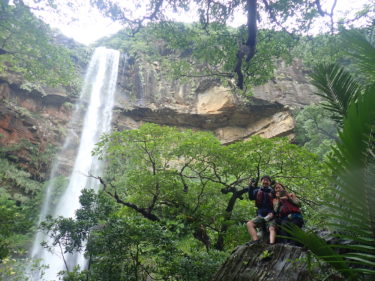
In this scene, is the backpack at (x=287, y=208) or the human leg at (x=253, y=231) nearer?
the backpack at (x=287, y=208)

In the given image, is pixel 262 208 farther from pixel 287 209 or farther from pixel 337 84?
pixel 337 84

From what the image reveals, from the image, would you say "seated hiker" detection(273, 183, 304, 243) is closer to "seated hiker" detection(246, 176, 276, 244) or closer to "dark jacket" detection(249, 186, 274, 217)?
"seated hiker" detection(246, 176, 276, 244)

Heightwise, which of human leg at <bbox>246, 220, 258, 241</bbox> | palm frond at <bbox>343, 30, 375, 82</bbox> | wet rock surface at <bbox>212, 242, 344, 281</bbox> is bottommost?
wet rock surface at <bbox>212, 242, 344, 281</bbox>

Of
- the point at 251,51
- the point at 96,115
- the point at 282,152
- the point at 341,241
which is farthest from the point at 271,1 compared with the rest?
the point at 96,115

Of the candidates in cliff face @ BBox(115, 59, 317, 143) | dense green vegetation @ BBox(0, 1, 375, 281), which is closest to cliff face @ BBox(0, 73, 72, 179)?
cliff face @ BBox(115, 59, 317, 143)

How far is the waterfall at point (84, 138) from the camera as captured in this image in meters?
15.5

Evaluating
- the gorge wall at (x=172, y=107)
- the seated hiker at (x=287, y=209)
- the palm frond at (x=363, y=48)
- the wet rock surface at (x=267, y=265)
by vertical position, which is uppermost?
the gorge wall at (x=172, y=107)

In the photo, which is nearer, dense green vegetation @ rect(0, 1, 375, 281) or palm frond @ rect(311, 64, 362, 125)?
palm frond @ rect(311, 64, 362, 125)

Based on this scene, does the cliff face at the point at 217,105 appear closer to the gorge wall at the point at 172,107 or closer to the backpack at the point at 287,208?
the gorge wall at the point at 172,107

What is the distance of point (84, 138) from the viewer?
2103 centimetres

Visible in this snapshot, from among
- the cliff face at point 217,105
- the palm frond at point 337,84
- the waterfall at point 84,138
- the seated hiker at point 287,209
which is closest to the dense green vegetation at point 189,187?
the seated hiker at point 287,209

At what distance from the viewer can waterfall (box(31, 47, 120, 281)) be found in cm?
1554

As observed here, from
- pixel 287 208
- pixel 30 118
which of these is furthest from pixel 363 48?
pixel 30 118

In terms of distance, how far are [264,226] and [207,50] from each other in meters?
4.34
